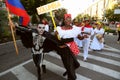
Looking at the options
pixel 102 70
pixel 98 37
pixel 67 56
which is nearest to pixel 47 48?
pixel 67 56

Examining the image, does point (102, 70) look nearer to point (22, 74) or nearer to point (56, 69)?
point (56, 69)

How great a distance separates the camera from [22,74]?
25.5 feet

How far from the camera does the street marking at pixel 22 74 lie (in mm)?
7362

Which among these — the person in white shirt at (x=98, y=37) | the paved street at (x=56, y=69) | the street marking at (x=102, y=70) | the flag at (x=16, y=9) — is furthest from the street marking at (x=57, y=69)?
the person in white shirt at (x=98, y=37)

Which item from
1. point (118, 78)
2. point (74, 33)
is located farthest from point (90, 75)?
point (74, 33)

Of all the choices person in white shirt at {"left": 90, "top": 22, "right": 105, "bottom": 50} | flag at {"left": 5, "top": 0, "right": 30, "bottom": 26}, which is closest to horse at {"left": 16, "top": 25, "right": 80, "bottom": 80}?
flag at {"left": 5, "top": 0, "right": 30, "bottom": 26}

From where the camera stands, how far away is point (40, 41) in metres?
6.74

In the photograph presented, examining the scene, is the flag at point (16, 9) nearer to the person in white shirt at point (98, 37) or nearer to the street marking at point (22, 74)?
the street marking at point (22, 74)

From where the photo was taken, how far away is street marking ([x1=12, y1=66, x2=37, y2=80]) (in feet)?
24.2

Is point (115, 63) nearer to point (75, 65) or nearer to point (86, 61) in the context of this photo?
point (86, 61)

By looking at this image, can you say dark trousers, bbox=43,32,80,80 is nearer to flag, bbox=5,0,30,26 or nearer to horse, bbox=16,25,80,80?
horse, bbox=16,25,80,80

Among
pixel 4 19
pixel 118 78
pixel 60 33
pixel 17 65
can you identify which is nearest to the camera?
pixel 60 33

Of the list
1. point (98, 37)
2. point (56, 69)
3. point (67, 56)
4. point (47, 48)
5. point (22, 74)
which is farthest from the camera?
point (98, 37)

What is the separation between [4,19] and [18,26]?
1038 centimetres
